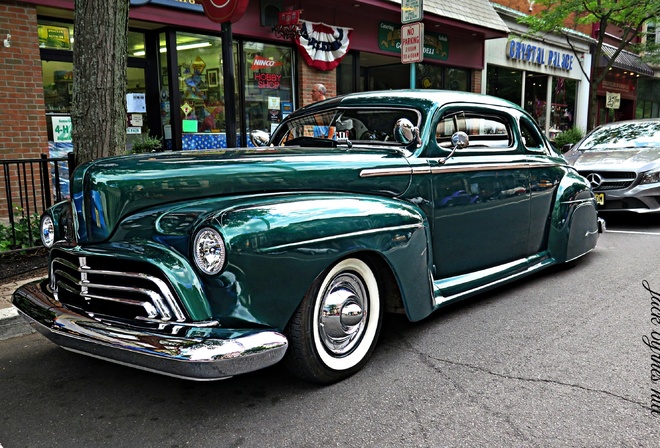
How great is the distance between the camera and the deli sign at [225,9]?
5.35 metres

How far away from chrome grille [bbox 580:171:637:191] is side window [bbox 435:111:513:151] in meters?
3.82

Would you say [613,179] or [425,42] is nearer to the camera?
[613,179]

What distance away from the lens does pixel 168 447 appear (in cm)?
237

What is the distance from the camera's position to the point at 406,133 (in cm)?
360

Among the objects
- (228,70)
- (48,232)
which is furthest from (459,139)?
(228,70)

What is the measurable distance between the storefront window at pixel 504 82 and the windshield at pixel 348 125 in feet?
44.8

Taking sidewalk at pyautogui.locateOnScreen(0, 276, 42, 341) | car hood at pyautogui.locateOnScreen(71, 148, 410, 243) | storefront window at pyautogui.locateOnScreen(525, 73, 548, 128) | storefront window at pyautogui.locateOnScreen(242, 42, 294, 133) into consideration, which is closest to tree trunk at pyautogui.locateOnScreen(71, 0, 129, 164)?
sidewalk at pyautogui.locateOnScreen(0, 276, 42, 341)

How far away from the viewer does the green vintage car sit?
7.98 ft

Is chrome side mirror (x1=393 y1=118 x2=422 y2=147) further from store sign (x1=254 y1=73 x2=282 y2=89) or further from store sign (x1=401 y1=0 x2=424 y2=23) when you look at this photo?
store sign (x1=254 y1=73 x2=282 y2=89)

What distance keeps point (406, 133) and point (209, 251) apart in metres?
1.69

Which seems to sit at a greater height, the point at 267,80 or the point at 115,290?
the point at 267,80

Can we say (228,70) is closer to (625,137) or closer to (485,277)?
(485,277)

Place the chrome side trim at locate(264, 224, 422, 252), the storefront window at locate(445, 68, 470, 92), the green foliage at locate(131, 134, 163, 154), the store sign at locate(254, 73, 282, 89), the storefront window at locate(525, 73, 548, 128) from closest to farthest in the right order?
1. the chrome side trim at locate(264, 224, 422, 252)
2. the green foliage at locate(131, 134, 163, 154)
3. the store sign at locate(254, 73, 282, 89)
4. the storefront window at locate(445, 68, 470, 92)
5. the storefront window at locate(525, 73, 548, 128)

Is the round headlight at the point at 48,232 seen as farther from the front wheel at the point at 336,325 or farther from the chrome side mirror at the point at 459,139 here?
the chrome side mirror at the point at 459,139
